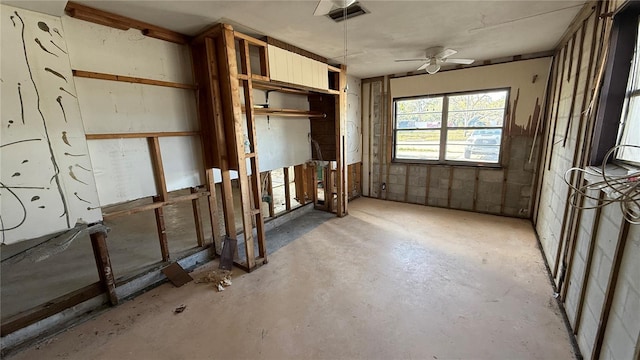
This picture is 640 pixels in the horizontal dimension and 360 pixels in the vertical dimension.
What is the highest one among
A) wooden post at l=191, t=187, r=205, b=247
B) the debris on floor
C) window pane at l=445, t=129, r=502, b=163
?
window pane at l=445, t=129, r=502, b=163

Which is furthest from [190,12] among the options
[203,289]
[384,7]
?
[203,289]

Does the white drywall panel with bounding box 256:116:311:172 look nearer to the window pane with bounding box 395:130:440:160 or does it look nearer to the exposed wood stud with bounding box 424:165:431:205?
the window pane with bounding box 395:130:440:160

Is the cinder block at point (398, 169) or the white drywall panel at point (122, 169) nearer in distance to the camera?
the white drywall panel at point (122, 169)

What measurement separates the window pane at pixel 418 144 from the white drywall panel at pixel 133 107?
3944 mm

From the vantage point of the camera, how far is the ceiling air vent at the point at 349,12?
2.22 m

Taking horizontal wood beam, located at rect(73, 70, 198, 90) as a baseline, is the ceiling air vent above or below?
above

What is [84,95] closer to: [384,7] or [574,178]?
[384,7]

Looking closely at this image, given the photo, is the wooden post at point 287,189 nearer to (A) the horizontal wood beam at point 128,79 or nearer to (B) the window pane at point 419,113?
(A) the horizontal wood beam at point 128,79

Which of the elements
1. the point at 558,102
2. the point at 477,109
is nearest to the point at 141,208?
the point at 558,102

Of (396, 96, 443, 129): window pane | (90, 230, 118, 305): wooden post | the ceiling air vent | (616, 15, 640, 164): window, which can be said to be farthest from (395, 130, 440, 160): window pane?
(90, 230, 118, 305): wooden post

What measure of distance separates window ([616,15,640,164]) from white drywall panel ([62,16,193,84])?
146 inches

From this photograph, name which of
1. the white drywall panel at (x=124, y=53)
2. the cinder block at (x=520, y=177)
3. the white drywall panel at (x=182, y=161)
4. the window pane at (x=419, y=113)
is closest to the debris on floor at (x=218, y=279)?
the white drywall panel at (x=182, y=161)

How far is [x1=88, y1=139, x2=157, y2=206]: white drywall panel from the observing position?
7.44 ft

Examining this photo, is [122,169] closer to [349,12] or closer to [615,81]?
[349,12]
